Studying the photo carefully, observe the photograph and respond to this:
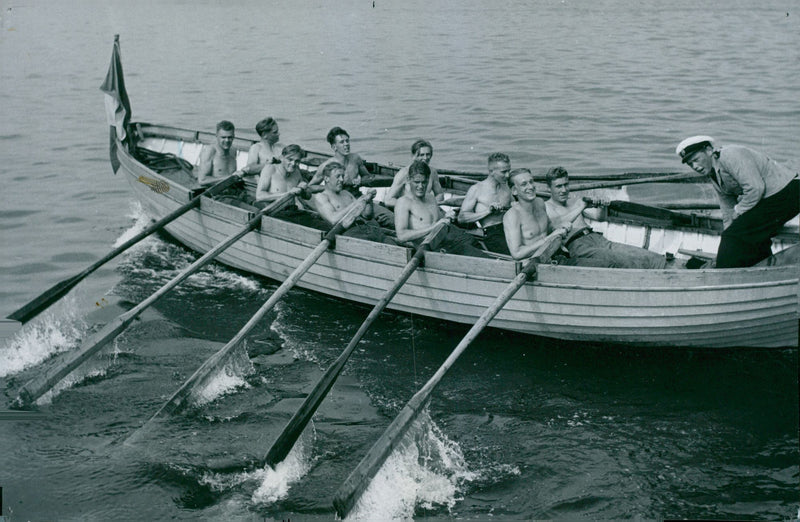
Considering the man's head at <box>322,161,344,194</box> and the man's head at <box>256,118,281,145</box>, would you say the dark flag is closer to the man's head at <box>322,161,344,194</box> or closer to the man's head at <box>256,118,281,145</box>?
the man's head at <box>256,118,281,145</box>

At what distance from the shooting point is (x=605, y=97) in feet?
77.9

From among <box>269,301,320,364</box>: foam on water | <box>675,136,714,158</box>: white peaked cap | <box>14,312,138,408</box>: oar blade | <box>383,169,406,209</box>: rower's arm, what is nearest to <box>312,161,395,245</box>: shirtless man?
<box>383,169,406,209</box>: rower's arm

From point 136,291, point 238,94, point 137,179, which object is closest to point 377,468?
point 136,291

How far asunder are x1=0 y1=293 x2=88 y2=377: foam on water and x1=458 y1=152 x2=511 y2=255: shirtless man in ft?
17.7

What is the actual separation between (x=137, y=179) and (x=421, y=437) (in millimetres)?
7942

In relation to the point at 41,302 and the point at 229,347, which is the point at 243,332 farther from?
the point at 41,302

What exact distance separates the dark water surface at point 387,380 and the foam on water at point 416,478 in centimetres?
→ 2

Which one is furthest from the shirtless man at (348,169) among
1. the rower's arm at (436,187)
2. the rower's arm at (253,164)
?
the rower's arm at (253,164)

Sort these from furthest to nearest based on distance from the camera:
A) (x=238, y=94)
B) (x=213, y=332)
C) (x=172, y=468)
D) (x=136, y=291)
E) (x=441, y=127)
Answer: (x=238, y=94)
(x=441, y=127)
(x=136, y=291)
(x=213, y=332)
(x=172, y=468)

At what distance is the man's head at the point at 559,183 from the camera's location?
9.18 metres

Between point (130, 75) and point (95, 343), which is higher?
point (130, 75)

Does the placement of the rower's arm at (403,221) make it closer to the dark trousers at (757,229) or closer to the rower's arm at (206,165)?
the dark trousers at (757,229)

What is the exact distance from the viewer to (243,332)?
880 centimetres

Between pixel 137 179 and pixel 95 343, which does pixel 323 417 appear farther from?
pixel 137 179
